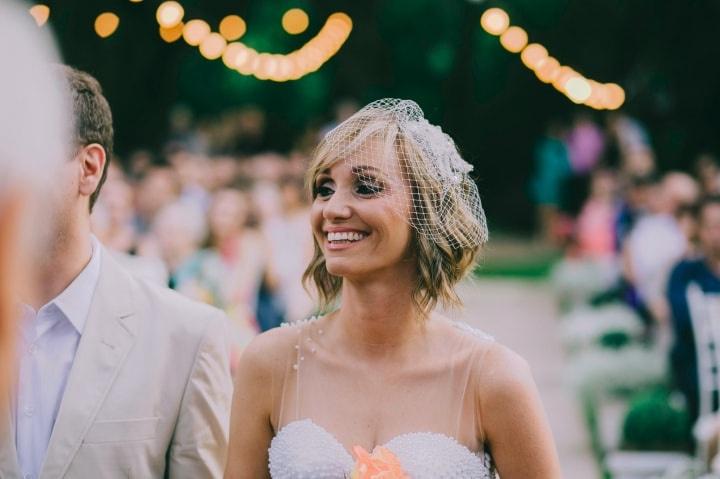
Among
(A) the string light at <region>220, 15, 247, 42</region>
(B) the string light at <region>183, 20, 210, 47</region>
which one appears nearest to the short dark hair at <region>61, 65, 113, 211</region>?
(B) the string light at <region>183, 20, 210, 47</region>

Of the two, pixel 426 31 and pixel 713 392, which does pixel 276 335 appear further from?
pixel 426 31

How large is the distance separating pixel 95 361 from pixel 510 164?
19.7 metres

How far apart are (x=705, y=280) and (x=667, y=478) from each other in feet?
5.59

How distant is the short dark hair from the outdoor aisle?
225 inches

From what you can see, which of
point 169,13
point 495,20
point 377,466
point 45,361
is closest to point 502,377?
point 377,466

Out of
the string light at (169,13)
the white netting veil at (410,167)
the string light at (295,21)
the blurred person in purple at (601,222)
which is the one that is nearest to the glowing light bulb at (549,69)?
the blurred person in purple at (601,222)

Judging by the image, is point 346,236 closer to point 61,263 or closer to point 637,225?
point 61,263

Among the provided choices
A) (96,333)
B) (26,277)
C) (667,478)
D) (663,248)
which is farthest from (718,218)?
(26,277)

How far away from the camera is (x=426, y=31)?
66.1ft

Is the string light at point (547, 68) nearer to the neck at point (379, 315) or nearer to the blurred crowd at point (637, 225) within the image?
the blurred crowd at point (637, 225)

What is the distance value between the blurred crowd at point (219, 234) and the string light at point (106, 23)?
113 centimetres

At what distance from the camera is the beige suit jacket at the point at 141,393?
2672 millimetres

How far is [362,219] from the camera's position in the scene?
9.82 feet

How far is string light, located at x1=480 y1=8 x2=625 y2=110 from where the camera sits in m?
11.8
